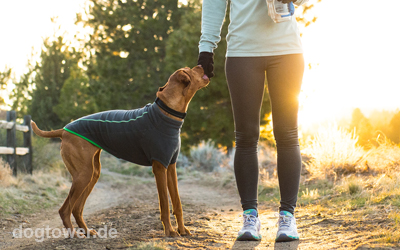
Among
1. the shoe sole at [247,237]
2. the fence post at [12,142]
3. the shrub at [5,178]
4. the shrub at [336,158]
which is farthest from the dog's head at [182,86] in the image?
the fence post at [12,142]

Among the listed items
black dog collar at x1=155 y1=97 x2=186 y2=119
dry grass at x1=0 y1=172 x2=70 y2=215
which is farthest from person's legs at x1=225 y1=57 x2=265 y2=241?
dry grass at x1=0 y1=172 x2=70 y2=215

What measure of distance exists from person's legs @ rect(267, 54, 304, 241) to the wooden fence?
728 centimetres

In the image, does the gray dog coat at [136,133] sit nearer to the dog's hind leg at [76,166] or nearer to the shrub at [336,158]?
the dog's hind leg at [76,166]

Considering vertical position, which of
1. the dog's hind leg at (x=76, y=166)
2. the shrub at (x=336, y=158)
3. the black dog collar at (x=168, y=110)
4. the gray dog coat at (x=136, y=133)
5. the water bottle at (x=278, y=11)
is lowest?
the shrub at (x=336, y=158)

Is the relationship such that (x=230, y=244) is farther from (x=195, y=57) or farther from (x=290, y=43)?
(x=195, y=57)

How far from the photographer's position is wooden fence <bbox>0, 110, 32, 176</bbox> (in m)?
9.03

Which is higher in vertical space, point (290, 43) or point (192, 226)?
point (290, 43)

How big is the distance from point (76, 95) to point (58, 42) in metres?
3.11

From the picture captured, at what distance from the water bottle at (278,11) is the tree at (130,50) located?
1658 cm

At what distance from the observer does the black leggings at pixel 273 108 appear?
3.16 metres

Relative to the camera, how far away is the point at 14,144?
931 centimetres

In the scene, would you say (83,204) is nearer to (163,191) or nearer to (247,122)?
(163,191)

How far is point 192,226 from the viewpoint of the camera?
3.94 m

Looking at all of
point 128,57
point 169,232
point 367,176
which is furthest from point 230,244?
point 128,57
